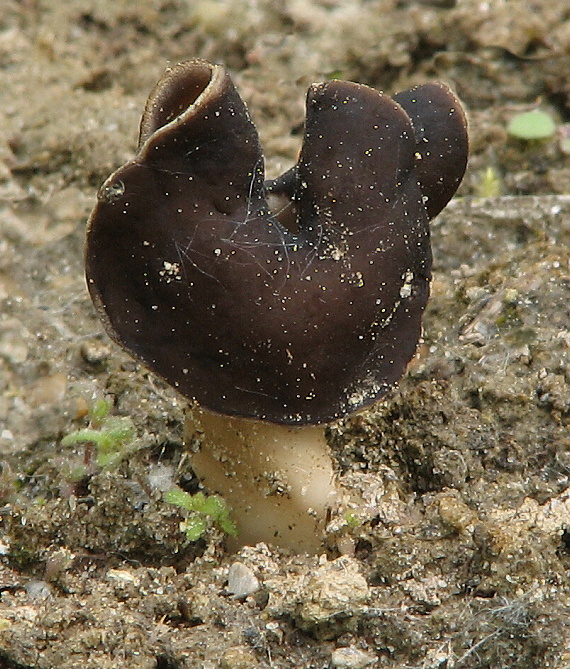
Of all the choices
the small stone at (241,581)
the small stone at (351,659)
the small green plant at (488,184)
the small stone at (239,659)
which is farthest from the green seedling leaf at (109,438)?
the small green plant at (488,184)

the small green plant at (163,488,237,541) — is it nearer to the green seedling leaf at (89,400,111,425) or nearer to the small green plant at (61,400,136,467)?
the small green plant at (61,400,136,467)

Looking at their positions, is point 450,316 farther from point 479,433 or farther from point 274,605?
point 274,605

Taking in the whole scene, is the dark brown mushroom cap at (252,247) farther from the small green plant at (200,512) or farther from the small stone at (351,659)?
the small stone at (351,659)

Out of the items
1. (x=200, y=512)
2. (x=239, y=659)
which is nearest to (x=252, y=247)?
(x=200, y=512)

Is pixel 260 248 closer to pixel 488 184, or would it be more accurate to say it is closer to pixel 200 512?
pixel 200 512

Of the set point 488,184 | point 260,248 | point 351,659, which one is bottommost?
point 488,184

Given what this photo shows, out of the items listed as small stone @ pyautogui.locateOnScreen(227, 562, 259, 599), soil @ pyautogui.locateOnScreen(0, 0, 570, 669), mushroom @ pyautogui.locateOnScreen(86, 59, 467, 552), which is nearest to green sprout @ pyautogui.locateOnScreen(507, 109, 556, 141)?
soil @ pyautogui.locateOnScreen(0, 0, 570, 669)
